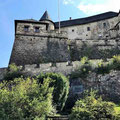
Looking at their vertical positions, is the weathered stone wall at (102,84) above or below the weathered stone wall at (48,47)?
below

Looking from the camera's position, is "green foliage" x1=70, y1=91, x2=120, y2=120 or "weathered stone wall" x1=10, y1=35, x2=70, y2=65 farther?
"weathered stone wall" x1=10, y1=35, x2=70, y2=65

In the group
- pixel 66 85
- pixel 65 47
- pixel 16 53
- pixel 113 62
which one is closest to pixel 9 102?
pixel 66 85

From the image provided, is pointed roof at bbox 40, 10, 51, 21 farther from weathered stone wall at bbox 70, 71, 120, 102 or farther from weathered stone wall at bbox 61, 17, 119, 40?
weathered stone wall at bbox 70, 71, 120, 102

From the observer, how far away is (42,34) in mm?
20891

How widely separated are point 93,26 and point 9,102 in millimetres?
26648

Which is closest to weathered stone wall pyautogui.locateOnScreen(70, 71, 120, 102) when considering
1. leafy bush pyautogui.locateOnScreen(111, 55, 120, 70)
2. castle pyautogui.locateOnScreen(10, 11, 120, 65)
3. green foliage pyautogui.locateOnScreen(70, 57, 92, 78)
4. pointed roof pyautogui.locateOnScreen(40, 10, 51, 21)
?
green foliage pyautogui.locateOnScreen(70, 57, 92, 78)

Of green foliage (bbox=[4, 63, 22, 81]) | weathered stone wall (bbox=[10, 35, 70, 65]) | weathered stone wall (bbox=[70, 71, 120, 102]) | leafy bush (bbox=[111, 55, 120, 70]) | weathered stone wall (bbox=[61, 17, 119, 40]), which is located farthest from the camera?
weathered stone wall (bbox=[61, 17, 119, 40])

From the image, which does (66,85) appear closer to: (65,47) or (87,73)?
(87,73)

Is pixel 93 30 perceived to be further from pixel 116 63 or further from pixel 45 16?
pixel 116 63

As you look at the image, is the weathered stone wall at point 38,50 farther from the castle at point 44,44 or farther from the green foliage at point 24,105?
the green foliage at point 24,105

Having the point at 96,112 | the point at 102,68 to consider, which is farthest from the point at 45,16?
the point at 96,112

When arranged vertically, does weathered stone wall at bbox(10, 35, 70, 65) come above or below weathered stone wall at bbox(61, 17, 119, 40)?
below

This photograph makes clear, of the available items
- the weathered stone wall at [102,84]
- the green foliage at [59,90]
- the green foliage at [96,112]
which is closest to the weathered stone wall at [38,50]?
the weathered stone wall at [102,84]

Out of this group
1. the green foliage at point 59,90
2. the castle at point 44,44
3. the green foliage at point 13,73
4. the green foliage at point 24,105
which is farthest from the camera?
the castle at point 44,44
